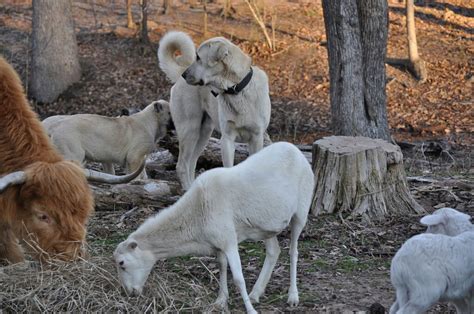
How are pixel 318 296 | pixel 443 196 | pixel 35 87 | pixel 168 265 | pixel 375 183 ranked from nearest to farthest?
pixel 318 296 → pixel 168 265 → pixel 375 183 → pixel 443 196 → pixel 35 87

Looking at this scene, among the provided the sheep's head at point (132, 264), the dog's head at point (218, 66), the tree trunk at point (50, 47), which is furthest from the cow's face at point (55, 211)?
the tree trunk at point (50, 47)

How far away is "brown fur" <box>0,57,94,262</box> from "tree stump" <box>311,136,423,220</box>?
3377 millimetres

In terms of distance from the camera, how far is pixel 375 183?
9734mm

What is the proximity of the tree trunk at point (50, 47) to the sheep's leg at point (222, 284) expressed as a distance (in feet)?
51.6

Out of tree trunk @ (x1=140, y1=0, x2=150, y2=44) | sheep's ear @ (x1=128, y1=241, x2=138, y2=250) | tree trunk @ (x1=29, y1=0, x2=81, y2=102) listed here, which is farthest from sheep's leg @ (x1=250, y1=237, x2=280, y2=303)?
tree trunk @ (x1=140, y1=0, x2=150, y2=44)

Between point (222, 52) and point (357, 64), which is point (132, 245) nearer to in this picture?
point (222, 52)

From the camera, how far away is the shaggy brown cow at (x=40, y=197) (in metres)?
6.99

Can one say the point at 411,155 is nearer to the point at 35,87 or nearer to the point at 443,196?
the point at 443,196

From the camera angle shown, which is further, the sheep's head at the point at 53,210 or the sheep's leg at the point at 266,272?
the sheep's leg at the point at 266,272

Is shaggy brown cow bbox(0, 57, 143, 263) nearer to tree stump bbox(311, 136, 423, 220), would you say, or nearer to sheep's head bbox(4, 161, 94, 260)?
sheep's head bbox(4, 161, 94, 260)

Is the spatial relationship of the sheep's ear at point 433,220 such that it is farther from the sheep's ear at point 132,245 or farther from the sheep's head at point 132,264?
the sheep's ear at point 132,245

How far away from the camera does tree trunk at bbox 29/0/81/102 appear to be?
72.3ft

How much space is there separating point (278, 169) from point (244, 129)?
3076mm

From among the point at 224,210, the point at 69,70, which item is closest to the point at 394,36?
the point at 69,70
